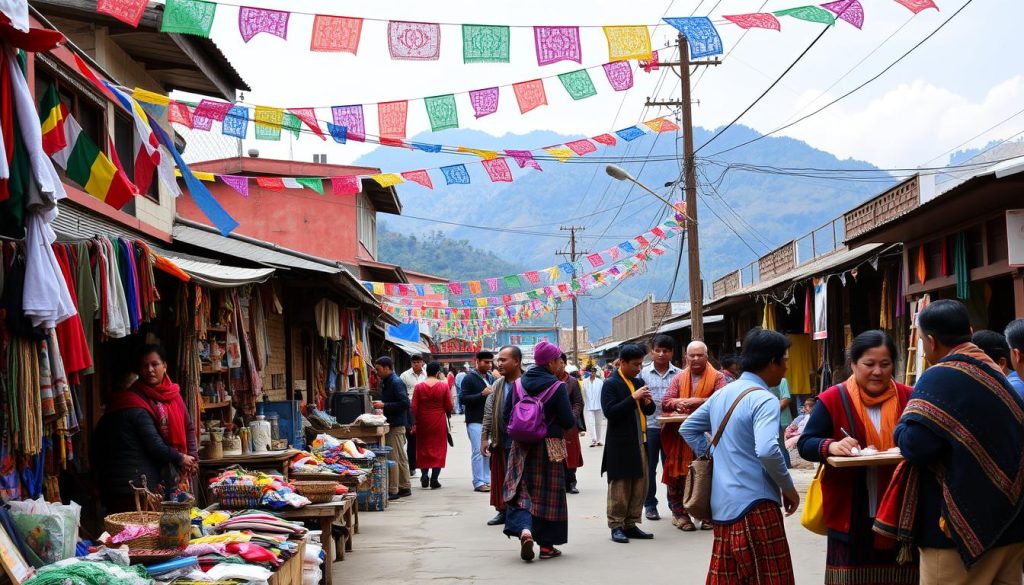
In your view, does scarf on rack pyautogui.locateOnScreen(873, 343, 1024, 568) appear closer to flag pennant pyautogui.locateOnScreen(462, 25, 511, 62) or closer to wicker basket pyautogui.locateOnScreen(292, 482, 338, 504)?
wicker basket pyautogui.locateOnScreen(292, 482, 338, 504)

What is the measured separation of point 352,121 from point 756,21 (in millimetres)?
5180

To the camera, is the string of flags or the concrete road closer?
the concrete road

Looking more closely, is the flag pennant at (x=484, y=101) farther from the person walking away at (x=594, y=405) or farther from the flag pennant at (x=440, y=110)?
the person walking away at (x=594, y=405)

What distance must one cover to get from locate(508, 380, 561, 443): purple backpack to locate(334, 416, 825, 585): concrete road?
1.14m

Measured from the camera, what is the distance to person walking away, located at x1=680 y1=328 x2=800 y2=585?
5488 mm

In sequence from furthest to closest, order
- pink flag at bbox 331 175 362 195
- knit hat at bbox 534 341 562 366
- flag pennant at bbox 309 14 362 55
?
pink flag at bbox 331 175 362 195
flag pennant at bbox 309 14 362 55
knit hat at bbox 534 341 562 366

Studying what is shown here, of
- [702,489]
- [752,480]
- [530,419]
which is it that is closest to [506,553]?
[530,419]

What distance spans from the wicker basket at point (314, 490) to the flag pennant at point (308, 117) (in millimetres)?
5491

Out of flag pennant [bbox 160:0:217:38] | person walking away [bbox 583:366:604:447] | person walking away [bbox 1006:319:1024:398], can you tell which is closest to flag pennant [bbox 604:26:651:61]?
flag pennant [bbox 160:0:217:38]

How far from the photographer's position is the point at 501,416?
10320mm

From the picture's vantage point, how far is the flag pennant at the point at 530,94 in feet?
43.6

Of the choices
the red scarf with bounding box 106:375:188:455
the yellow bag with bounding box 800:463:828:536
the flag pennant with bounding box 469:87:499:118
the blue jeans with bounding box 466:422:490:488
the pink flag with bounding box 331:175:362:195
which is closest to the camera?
the yellow bag with bounding box 800:463:828:536

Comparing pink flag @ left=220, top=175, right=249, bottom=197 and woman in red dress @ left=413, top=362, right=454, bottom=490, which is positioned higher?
pink flag @ left=220, top=175, right=249, bottom=197

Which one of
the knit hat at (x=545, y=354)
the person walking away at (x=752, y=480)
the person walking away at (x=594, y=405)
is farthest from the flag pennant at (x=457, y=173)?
the person walking away at (x=752, y=480)
